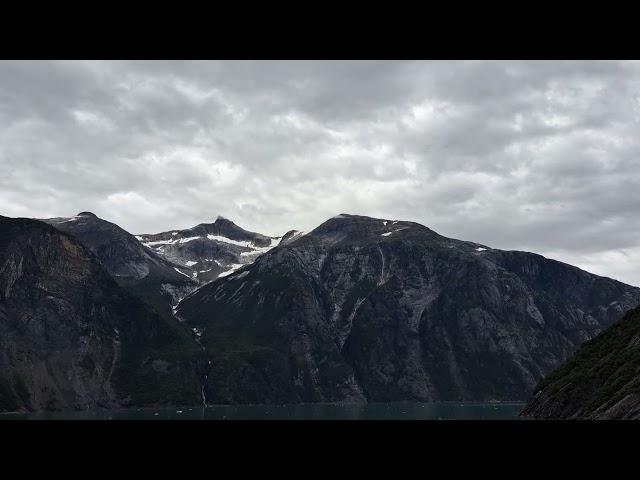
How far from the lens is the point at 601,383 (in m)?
150

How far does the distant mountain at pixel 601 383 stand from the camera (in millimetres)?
124300

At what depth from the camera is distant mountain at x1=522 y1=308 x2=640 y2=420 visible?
124300 millimetres
